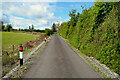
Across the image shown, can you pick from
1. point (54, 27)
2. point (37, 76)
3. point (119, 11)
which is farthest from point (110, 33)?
point (54, 27)

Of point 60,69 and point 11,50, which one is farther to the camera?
point 11,50

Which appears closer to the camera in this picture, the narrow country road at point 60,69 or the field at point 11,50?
the narrow country road at point 60,69

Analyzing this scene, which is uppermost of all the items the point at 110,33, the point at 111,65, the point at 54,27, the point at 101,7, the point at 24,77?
the point at 54,27

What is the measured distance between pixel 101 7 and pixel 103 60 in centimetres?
352

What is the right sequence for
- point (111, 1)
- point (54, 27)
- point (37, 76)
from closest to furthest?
point (37, 76) → point (111, 1) → point (54, 27)

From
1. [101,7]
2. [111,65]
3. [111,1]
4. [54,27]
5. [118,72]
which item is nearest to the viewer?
[118,72]

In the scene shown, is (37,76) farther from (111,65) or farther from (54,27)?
(54,27)

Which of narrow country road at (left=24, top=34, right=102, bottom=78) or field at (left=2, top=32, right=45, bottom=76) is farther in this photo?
field at (left=2, top=32, right=45, bottom=76)

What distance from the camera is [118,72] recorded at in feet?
12.7

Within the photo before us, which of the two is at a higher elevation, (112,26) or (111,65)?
(112,26)

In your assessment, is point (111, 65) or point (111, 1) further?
point (111, 1)

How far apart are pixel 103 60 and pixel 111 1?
357cm

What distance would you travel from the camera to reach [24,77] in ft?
11.5

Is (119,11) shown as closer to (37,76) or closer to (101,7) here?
(101,7)
